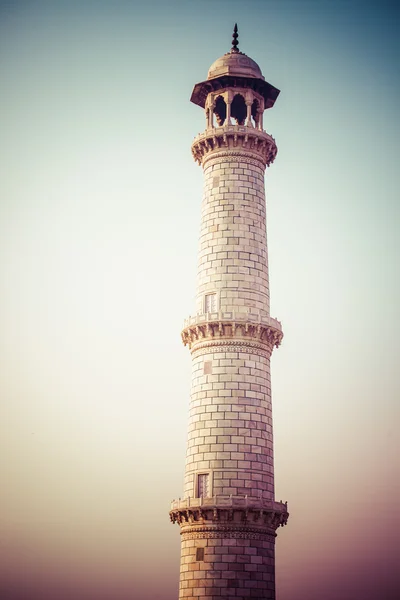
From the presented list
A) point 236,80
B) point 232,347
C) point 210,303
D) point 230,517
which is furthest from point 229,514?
point 236,80

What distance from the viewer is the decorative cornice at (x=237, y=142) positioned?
4989 cm

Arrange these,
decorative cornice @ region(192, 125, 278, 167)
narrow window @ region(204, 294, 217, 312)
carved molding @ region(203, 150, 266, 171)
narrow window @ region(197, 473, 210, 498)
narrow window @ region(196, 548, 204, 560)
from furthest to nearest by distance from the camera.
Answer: carved molding @ region(203, 150, 266, 171) < decorative cornice @ region(192, 125, 278, 167) < narrow window @ region(204, 294, 217, 312) < narrow window @ region(197, 473, 210, 498) < narrow window @ region(196, 548, 204, 560)

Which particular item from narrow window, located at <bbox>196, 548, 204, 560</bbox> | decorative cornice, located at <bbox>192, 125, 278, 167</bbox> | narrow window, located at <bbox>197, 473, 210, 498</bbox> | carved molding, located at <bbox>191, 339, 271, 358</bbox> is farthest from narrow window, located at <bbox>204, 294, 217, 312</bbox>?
narrow window, located at <bbox>196, 548, 204, 560</bbox>

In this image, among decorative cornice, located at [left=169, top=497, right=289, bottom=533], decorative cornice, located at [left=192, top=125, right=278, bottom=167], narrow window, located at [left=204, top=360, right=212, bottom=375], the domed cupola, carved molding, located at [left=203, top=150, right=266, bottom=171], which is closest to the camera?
decorative cornice, located at [left=169, top=497, right=289, bottom=533]

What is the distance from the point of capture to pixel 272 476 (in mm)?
44844

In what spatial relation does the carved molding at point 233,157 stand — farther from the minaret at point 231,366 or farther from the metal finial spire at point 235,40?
the metal finial spire at point 235,40

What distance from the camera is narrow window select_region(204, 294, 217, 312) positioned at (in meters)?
47.0

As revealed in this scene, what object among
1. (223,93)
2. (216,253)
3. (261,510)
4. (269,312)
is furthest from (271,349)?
(223,93)

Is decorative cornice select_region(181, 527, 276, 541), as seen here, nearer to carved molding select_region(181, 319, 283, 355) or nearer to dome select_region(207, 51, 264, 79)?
carved molding select_region(181, 319, 283, 355)

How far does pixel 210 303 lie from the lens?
4719 cm

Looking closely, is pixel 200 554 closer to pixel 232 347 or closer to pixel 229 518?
pixel 229 518

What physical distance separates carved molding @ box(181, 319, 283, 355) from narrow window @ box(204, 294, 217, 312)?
3.69 ft

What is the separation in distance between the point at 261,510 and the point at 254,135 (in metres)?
20.3

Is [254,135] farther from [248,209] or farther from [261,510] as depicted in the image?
[261,510]
